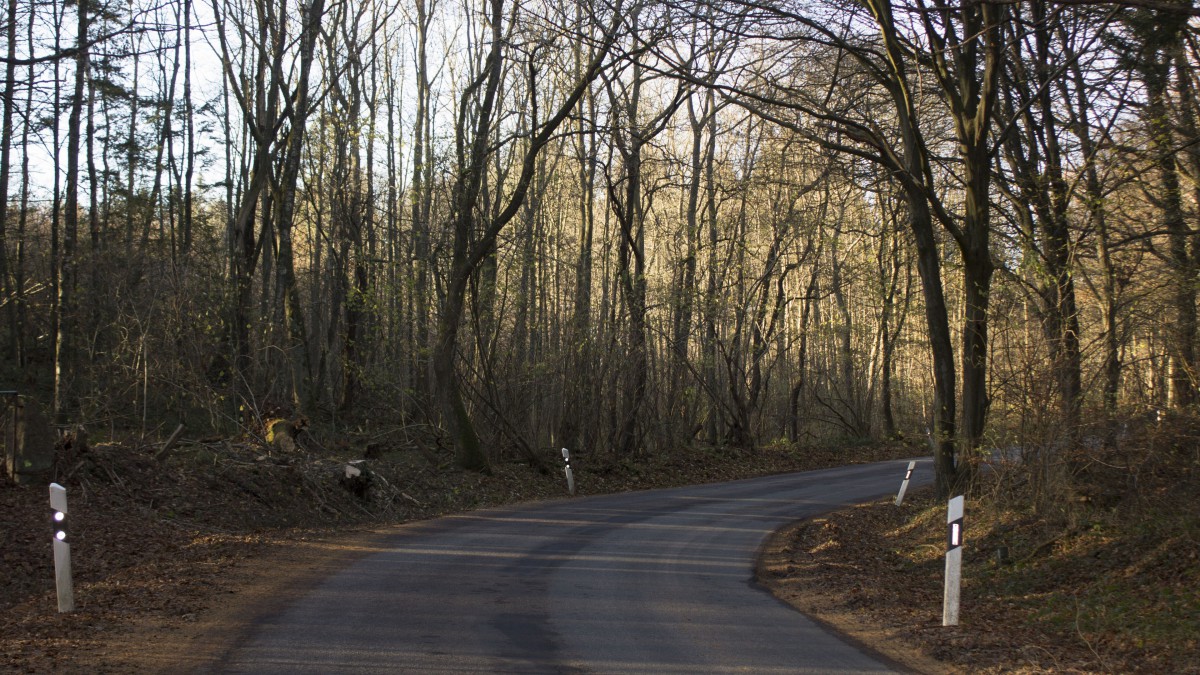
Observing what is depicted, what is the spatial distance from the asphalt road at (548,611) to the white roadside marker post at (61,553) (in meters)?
1.67

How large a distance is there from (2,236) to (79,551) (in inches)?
606

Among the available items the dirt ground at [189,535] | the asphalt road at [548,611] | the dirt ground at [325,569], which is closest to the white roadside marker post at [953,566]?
the dirt ground at [325,569]

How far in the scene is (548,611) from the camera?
25.6ft

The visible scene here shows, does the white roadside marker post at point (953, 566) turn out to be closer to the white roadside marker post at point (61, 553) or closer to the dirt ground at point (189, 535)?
the dirt ground at point (189, 535)

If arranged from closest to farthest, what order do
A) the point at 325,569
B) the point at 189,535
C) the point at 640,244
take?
1. the point at 325,569
2. the point at 189,535
3. the point at 640,244

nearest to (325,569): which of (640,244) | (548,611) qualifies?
(548,611)

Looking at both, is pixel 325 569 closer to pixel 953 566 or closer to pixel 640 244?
pixel 953 566

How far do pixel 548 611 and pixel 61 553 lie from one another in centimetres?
402

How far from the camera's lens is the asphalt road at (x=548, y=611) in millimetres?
6246

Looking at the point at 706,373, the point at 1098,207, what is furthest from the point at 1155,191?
the point at 706,373

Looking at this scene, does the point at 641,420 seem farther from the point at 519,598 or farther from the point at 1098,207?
the point at 519,598

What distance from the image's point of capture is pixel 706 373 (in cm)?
2995

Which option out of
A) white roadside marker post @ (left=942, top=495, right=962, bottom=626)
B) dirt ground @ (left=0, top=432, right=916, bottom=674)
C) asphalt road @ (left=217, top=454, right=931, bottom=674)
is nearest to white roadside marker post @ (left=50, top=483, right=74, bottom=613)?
dirt ground @ (left=0, top=432, right=916, bottom=674)

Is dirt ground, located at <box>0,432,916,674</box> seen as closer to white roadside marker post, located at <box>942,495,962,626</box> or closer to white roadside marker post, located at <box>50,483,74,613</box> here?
white roadside marker post, located at <box>50,483,74,613</box>
